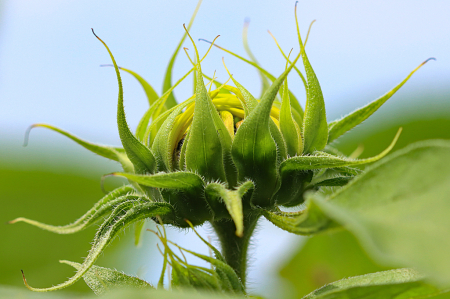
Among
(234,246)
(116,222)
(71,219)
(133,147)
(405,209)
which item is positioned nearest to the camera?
(405,209)

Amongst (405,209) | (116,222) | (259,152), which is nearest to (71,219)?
(116,222)

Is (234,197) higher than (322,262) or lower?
higher

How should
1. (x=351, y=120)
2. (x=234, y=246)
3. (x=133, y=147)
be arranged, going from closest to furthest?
(x=133, y=147), (x=351, y=120), (x=234, y=246)

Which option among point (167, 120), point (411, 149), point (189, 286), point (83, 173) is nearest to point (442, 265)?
point (411, 149)

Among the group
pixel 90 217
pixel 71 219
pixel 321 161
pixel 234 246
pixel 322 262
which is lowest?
pixel 322 262

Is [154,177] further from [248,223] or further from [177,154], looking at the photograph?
[248,223]

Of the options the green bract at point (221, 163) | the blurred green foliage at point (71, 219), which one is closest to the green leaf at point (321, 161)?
the green bract at point (221, 163)

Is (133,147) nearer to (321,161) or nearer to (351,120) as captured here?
(321,161)

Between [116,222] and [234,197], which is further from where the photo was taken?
[116,222]

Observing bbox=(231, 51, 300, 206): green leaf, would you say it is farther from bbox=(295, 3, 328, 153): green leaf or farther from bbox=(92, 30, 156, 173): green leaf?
bbox=(92, 30, 156, 173): green leaf
